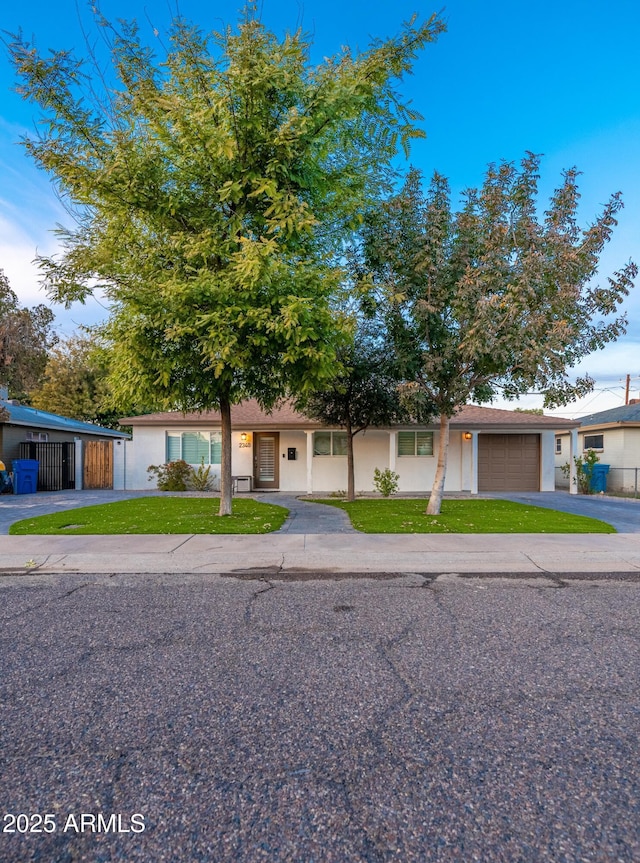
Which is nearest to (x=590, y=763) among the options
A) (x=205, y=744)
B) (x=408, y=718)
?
(x=408, y=718)

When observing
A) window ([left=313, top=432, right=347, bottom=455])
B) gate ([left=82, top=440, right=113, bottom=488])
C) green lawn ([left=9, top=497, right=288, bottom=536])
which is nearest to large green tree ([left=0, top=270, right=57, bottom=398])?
gate ([left=82, top=440, right=113, bottom=488])

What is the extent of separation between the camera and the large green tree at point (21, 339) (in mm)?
28625

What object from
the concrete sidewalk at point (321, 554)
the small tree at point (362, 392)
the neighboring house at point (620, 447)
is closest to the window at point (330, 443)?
the small tree at point (362, 392)

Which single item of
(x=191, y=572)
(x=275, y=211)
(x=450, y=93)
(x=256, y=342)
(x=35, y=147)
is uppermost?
(x=450, y=93)

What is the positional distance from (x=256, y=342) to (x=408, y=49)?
6.36 meters

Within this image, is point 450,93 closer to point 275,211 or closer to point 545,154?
point 545,154

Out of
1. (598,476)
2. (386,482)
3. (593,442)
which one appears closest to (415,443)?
(386,482)

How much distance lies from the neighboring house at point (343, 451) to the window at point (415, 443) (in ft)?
0.13

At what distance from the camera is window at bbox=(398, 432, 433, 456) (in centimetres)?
1914

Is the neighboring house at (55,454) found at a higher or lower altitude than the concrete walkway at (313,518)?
higher

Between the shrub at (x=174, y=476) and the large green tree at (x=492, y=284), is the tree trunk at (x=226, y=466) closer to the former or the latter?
the large green tree at (x=492, y=284)

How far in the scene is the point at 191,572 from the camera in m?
6.64

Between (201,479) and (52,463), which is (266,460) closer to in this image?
(201,479)

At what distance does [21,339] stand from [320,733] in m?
33.1
